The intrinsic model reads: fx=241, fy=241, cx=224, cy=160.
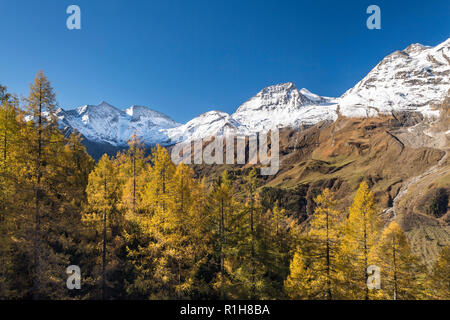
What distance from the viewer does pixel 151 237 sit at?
789 inches

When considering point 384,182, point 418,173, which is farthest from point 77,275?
point 418,173

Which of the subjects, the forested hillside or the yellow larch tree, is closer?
the forested hillside

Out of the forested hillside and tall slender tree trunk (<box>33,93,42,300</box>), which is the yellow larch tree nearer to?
the forested hillside

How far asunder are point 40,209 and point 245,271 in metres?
16.1

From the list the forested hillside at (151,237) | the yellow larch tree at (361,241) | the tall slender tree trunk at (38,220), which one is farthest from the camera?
the yellow larch tree at (361,241)

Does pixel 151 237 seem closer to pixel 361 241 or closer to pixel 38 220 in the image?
pixel 38 220

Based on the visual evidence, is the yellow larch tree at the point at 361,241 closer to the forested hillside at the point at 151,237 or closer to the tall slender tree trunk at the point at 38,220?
the forested hillside at the point at 151,237

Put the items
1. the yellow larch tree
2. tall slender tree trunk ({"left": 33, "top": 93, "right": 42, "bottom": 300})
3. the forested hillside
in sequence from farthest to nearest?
the yellow larch tree < the forested hillside < tall slender tree trunk ({"left": 33, "top": 93, "right": 42, "bottom": 300})

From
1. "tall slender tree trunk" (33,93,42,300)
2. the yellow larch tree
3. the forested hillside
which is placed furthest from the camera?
→ the yellow larch tree

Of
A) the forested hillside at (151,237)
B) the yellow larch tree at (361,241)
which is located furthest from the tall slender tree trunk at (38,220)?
the yellow larch tree at (361,241)

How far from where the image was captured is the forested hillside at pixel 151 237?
1497cm

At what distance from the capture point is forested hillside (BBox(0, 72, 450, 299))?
14969mm

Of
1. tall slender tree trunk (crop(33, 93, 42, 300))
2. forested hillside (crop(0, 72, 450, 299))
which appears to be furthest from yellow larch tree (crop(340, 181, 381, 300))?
tall slender tree trunk (crop(33, 93, 42, 300))
